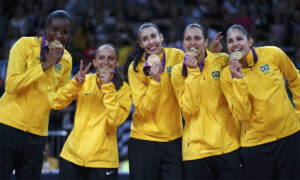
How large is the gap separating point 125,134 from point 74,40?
3.35 metres

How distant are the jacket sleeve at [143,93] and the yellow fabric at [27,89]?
100 centimetres

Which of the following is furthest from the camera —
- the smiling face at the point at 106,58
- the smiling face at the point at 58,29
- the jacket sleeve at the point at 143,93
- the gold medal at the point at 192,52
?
the smiling face at the point at 106,58

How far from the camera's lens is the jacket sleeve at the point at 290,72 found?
15.5ft

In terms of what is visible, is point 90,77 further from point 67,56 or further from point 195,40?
point 195,40

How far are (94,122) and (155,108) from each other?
0.72 metres

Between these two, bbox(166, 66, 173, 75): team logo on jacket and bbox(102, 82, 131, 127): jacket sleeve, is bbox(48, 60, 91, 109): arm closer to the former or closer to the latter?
bbox(102, 82, 131, 127): jacket sleeve

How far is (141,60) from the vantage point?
5090 millimetres

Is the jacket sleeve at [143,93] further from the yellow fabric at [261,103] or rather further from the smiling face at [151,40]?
the yellow fabric at [261,103]

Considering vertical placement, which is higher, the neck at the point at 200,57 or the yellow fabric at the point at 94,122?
the neck at the point at 200,57

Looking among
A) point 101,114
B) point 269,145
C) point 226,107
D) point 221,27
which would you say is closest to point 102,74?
point 101,114

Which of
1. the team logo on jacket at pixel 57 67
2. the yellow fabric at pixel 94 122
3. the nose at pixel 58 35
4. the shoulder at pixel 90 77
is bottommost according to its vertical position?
the yellow fabric at pixel 94 122

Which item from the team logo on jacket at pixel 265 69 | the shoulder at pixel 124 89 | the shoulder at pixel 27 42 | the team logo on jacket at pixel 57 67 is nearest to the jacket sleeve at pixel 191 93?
the team logo on jacket at pixel 265 69

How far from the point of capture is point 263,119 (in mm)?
4508

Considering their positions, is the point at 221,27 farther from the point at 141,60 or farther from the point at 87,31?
the point at 141,60
